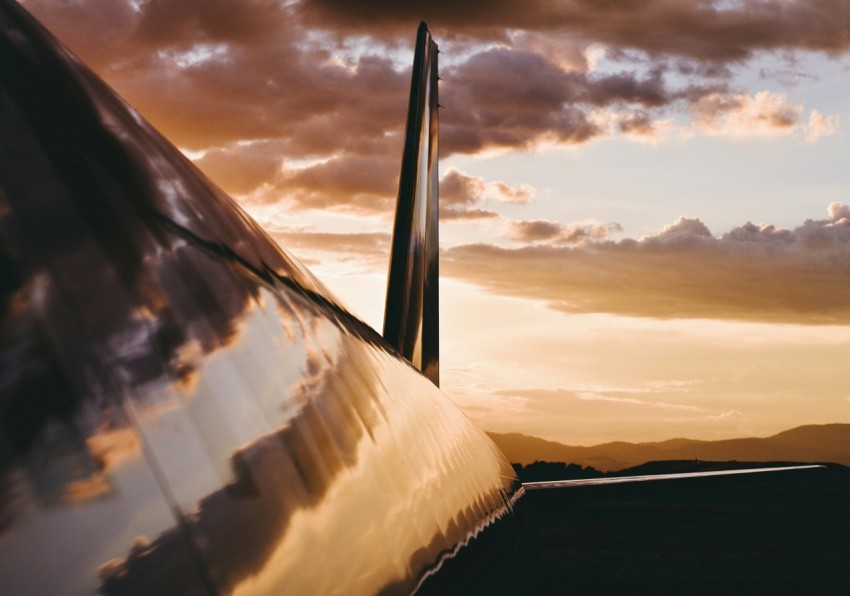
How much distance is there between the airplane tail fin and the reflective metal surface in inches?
175

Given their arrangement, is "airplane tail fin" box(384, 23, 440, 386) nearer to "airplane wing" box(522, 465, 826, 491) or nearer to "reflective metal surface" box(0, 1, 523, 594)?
"airplane wing" box(522, 465, 826, 491)

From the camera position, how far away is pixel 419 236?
22.8 feet

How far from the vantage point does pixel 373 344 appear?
2855 mm

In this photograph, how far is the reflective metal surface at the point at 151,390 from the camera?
3.22 feet

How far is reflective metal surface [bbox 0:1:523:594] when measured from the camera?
98 centimetres

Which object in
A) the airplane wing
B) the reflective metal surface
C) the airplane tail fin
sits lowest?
the airplane wing

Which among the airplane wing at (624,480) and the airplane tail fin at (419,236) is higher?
the airplane tail fin at (419,236)

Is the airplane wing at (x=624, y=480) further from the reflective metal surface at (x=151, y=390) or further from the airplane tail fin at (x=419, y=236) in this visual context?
the reflective metal surface at (x=151, y=390)

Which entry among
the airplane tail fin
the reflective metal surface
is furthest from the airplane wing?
the reflective metal surface

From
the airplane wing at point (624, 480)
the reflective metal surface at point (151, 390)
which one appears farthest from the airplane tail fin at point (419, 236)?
the reflective metal surface at point (151, 390)

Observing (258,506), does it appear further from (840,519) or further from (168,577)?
(840,519)

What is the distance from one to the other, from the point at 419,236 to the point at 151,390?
585 centimetres

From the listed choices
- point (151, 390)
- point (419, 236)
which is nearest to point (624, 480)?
point (419, 236)

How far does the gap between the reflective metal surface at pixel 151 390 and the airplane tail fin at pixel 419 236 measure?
4.45 meters
